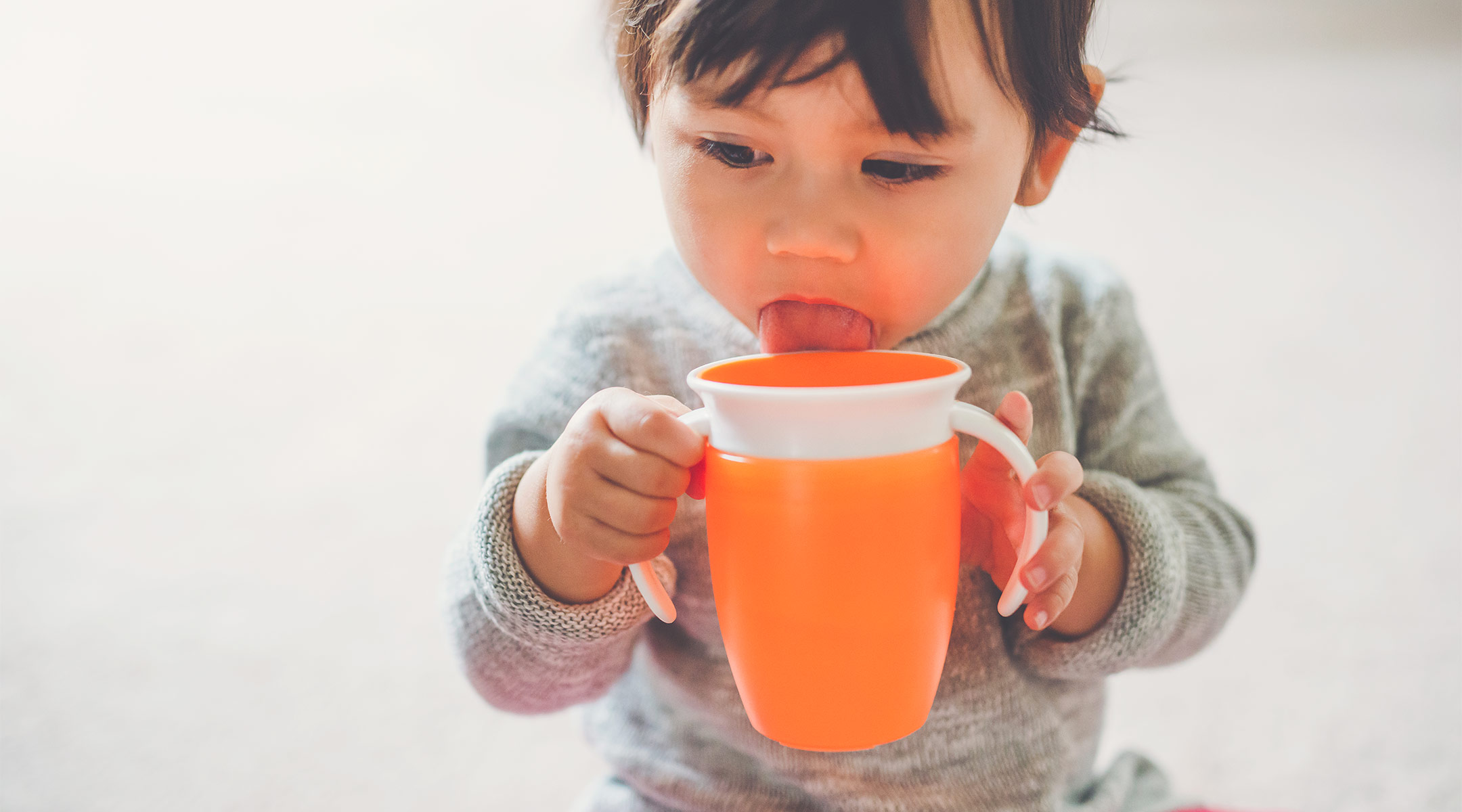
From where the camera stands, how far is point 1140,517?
2.11 feet

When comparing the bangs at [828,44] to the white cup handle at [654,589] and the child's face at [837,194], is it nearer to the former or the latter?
the child's face at [837,194]

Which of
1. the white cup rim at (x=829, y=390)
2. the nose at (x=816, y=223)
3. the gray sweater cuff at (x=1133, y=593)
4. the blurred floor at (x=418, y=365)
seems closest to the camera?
the white cup rim at (x=829, y=390)

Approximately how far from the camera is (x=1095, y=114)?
24.6 inches

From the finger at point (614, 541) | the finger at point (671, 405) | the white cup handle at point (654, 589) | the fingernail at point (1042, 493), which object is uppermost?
the finger at point (671, 405)

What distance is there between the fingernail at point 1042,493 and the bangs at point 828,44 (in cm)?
18

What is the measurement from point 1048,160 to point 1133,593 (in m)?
0.27

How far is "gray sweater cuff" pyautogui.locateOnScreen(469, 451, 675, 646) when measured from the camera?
24.0 inches

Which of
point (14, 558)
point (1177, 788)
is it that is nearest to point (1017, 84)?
point (1177, 788)

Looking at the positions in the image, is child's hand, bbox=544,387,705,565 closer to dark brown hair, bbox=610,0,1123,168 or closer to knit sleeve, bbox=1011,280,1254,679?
dark brown hair, bbox=610,0,1123,168

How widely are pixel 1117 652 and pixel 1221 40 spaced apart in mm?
2965

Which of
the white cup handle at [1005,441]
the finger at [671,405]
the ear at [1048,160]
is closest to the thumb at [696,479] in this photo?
the finger at [671,405]

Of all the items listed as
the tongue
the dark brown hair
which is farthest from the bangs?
the tongue

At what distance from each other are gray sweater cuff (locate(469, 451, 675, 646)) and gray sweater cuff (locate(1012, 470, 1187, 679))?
28 centimetres

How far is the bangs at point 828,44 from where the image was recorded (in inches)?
19.1
